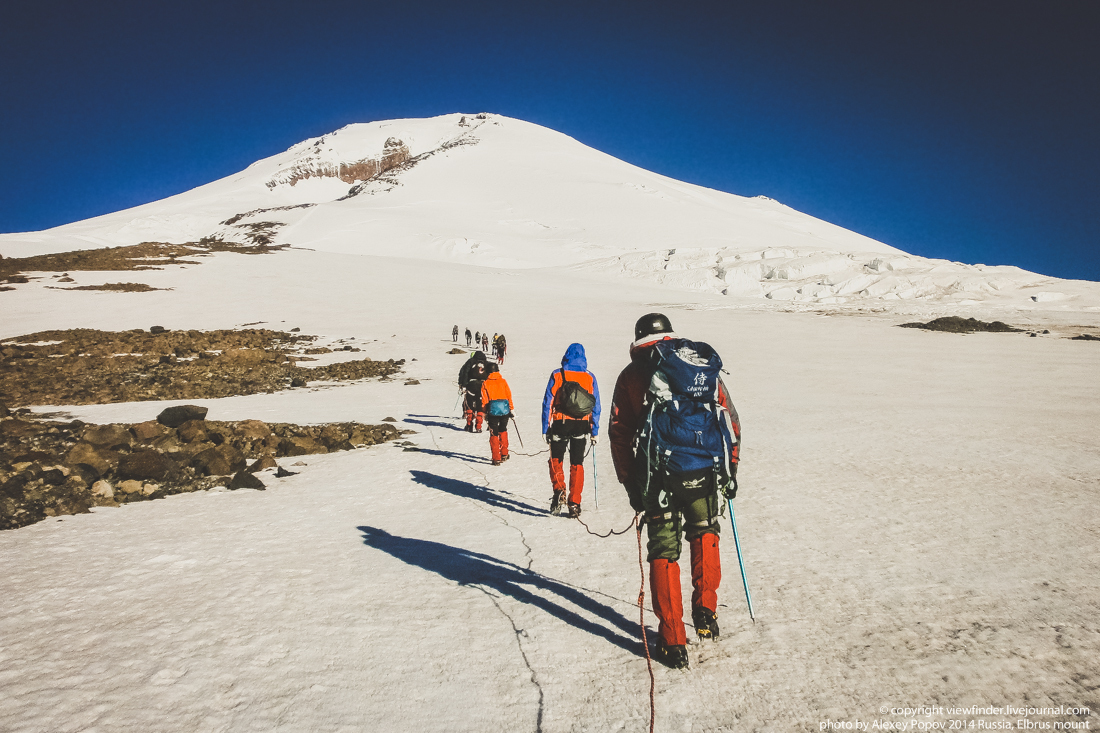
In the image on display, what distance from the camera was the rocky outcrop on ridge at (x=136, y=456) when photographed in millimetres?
6820

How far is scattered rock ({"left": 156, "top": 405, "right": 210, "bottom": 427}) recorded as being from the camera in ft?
36.3

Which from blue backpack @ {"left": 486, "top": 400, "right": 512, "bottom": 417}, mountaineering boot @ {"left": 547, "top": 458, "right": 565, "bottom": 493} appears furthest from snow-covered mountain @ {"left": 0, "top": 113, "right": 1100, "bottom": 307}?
mountaineering boot @ {"left": 547, "top": 458, "right": 565, "bottom": 493}

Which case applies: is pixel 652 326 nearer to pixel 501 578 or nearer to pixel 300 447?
pixel 501 578

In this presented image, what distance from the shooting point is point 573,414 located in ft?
21.4

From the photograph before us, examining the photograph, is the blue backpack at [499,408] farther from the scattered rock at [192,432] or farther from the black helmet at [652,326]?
the scattered rock at [192,432]

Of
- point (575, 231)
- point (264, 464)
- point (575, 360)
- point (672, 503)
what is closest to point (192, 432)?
point (264, 464)

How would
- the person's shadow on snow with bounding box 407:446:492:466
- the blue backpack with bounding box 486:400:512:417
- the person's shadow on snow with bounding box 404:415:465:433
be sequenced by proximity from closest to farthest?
the blue backpack with bounding box 486:400:512:417
the person's shadow on snow with bounding box 407:446:492:466
the person's shadow on snow with bounding box 404:415:465:433

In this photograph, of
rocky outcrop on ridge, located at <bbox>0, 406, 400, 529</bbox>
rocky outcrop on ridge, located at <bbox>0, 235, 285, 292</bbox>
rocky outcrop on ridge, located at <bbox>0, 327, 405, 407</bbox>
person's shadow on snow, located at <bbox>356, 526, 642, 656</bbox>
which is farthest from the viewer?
rocky outcrop on ridge, located at <bbox>0, 235, 285, 292</bbox>

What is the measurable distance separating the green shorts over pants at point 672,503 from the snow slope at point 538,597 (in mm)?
792

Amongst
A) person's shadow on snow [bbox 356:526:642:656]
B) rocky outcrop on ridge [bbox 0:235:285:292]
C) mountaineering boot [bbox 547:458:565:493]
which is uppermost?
rocky outcrop on ridge [bbox 0:235:285:292]

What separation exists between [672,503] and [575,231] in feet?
325

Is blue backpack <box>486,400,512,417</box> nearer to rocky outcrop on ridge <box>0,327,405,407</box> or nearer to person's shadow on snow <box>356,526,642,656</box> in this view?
person's shadow on snow <box>356,526,642,656</box>

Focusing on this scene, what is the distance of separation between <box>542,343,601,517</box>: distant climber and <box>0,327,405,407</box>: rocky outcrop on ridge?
14786mm

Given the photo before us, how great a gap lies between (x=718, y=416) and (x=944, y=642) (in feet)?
7.17
